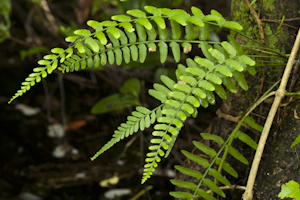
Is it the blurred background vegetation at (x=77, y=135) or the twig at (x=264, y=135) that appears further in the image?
the blurred background vegetation at (x=77, y=135)

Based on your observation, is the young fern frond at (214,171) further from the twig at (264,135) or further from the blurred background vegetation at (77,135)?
the blurred background vegetation at (77,135)

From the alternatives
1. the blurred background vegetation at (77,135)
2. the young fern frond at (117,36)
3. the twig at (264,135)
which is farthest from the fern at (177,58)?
the blurred background vegetation at (77,135)

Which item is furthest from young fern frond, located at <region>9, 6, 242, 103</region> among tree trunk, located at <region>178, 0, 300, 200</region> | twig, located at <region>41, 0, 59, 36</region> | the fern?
twig, located at <region>41, 0, 59, 36</region>

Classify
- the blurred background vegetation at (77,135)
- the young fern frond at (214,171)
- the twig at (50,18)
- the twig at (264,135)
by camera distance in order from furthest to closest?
the twig at (50,18) < the blurred background vegetation at (77,135) < the young fern frond at (214,171) < the twig at (264,135)

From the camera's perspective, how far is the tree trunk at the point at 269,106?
0.83 m

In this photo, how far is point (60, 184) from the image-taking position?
1.66 m

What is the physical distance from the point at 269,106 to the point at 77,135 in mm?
1567

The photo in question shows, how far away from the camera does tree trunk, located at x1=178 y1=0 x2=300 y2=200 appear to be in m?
0.83

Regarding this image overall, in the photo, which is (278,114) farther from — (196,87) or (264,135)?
(196,87)

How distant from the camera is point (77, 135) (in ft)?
6.98

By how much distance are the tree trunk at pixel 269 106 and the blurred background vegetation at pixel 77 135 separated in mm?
501

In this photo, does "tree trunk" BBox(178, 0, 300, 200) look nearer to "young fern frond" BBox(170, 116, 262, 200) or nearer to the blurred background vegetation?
"young fern frond" BBox(170, 116, 262, 200)

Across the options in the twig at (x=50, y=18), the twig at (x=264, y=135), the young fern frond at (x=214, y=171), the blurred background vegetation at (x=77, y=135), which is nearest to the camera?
the twig at (x=264, y=135)

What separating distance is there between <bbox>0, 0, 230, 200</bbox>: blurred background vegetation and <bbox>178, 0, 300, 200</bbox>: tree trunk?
0.50 meters
